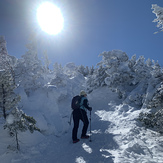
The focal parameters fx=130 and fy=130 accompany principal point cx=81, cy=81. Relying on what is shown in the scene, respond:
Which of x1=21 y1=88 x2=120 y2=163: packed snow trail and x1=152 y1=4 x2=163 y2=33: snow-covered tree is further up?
x1=152 y1=4 x2=163 y2=33: snow-covered tree

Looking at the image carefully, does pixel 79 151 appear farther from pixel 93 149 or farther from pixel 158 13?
pixel 158 13

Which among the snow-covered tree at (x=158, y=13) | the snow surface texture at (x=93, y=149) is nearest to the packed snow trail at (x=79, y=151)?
the snow surface texture at (x=93, y=149)

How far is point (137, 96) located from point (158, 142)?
653 cm

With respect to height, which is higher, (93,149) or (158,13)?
(158,13)

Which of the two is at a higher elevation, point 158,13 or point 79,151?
point 158,13

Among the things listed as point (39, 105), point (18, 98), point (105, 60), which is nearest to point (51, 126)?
point (39, 105)

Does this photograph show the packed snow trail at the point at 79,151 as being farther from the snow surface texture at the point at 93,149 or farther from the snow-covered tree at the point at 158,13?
the snow-covered tree at the point at 158,13

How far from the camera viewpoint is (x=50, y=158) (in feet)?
17.1

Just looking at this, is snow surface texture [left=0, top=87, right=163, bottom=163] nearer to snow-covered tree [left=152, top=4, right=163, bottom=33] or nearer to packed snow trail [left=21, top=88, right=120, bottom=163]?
packed snow trail [left=21, top=88, right=120, bottom=163]

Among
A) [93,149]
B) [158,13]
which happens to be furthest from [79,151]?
[158,13]

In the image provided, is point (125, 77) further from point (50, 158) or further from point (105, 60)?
point (50, 158)

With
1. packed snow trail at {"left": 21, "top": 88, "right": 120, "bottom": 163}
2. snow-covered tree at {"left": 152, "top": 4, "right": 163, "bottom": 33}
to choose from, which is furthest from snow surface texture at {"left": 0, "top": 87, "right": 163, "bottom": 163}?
snow-covered tree at {"left": 152, "top": 4, "right": 163, "bottom": 33}

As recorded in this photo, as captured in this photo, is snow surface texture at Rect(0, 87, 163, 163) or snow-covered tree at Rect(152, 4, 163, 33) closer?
snow surface texture at Rect(0, 87, 163, 163)

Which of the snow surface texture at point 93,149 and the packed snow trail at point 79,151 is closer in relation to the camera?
the snow surface texture at point 93,149
